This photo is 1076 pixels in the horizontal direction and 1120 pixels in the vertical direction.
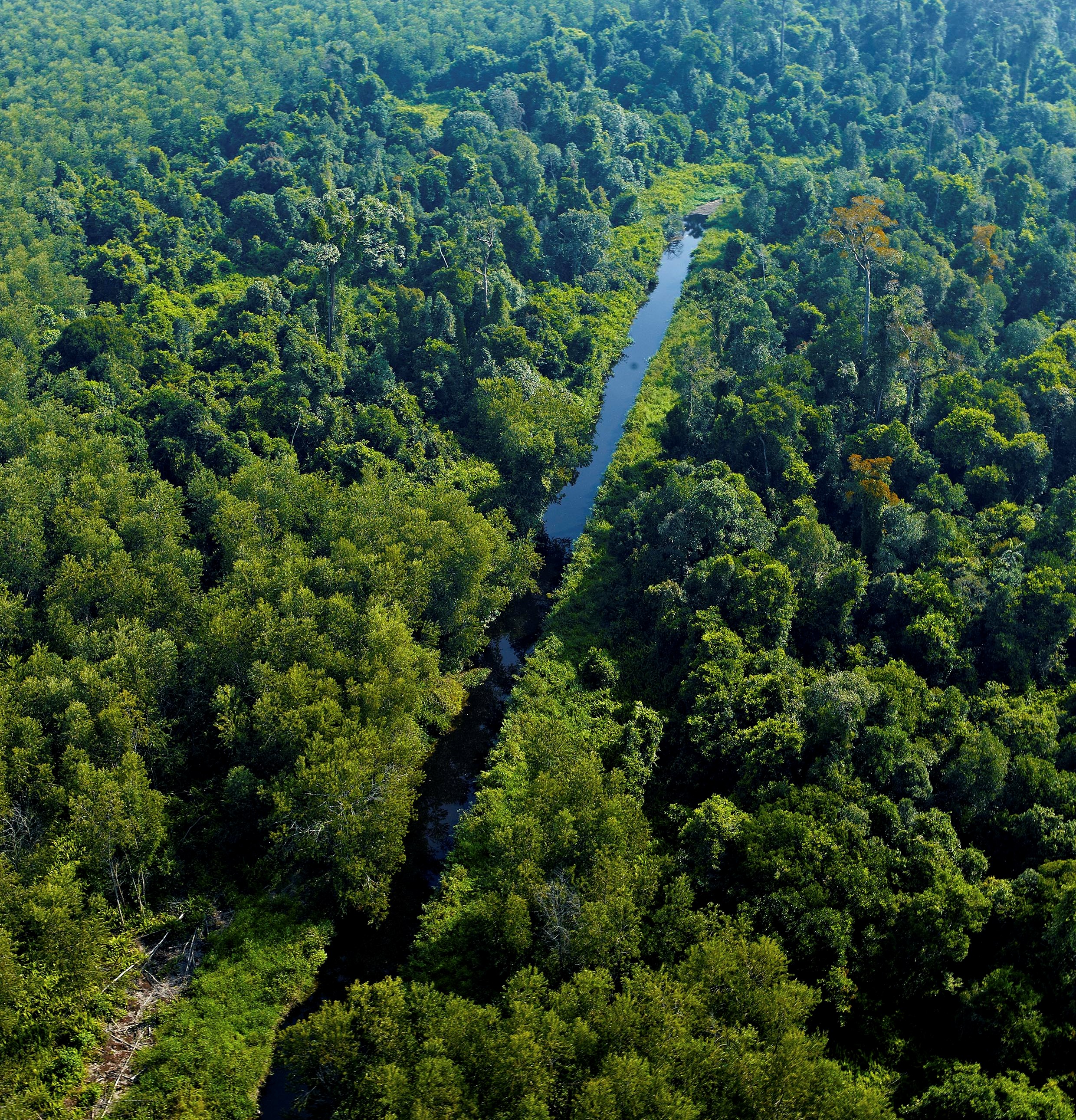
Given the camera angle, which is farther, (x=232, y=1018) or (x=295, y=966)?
(x=295, y=966)

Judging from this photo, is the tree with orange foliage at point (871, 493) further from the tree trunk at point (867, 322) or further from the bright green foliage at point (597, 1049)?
the bright green foliage at point (597, 1049)

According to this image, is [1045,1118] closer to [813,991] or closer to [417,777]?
[813,991]

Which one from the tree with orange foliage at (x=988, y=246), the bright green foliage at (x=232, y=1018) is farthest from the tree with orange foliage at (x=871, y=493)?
the bright green foliage at (x=232, y=1018)

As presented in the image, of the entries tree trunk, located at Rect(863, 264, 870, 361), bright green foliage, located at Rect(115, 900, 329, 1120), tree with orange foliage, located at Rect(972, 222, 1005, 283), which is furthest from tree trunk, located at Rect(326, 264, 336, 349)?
tree with orange foliage, located at Rect(972, 222, 1005, 283)

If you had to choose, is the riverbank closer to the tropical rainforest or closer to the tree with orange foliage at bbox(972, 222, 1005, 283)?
the tropical rainforest

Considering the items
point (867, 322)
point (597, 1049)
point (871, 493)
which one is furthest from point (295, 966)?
point (867, 322)

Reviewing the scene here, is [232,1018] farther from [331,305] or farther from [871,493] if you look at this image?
[331,305]
